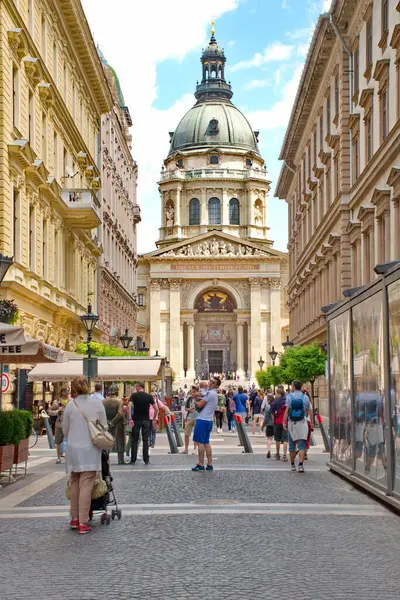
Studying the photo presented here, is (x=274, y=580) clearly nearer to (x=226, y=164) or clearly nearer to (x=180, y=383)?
(x=180, y=383)

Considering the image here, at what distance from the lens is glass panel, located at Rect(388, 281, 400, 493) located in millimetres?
11016

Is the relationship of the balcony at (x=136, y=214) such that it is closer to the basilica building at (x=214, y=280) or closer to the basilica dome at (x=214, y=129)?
the basilica building at (x=214, y=280)

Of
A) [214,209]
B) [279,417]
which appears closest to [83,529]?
[279,417]

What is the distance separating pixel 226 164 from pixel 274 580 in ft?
339

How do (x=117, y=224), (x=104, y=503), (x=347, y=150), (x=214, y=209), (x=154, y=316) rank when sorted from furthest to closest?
(x=214, y=209), (x=154, y=316), (x=117, y=224), (x=347, y=150), (x=104, y=503)

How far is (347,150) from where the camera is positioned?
3366cm

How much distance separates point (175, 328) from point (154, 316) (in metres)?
2.37

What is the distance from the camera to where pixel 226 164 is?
358ft

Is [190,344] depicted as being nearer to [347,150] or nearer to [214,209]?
[214,209]

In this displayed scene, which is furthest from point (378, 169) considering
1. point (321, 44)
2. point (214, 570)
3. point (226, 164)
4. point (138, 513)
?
point (226, 164)

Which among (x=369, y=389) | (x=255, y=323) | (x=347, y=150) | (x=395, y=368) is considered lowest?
(x=369, y=389)

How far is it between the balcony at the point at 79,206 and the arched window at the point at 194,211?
73.3 m

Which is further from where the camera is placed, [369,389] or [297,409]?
[297,409]

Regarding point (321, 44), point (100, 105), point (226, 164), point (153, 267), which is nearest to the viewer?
point (321, 44)
